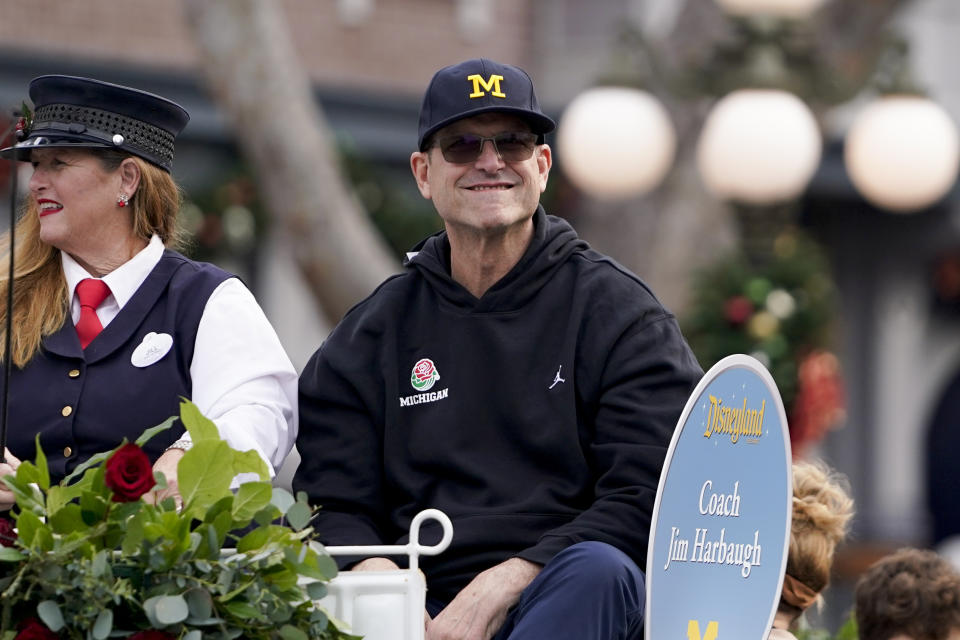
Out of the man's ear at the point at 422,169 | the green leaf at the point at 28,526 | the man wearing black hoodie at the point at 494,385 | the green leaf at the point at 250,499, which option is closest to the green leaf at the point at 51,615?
the green leaf at the point at 28,526

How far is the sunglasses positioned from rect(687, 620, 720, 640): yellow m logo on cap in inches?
42.6

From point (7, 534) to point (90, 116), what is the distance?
4.11 feet

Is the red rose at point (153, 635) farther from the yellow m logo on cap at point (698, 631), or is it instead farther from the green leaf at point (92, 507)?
the yellow m logo on cap at point (698, 631)

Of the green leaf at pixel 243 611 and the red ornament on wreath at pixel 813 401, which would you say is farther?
the red ornament on wreath at pixel 813 401

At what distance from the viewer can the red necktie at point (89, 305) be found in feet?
13.6

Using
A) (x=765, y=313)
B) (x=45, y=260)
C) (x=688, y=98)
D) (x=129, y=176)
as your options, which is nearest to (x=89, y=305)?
(x=45, y=260)

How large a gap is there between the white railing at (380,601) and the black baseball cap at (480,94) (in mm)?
1010

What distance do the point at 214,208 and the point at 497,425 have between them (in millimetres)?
8139

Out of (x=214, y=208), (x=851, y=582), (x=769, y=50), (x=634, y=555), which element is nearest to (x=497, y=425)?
(x=634, y=555)

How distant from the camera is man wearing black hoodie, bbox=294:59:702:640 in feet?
12.9

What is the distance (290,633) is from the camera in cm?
312

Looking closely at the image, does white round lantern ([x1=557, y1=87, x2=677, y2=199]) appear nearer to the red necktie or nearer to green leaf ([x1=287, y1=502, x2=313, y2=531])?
the red necktie

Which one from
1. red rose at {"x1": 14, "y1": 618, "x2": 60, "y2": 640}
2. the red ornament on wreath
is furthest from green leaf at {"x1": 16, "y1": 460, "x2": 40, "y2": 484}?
the red ornament on wreath

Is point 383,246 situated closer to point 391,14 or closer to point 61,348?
point 391,14
